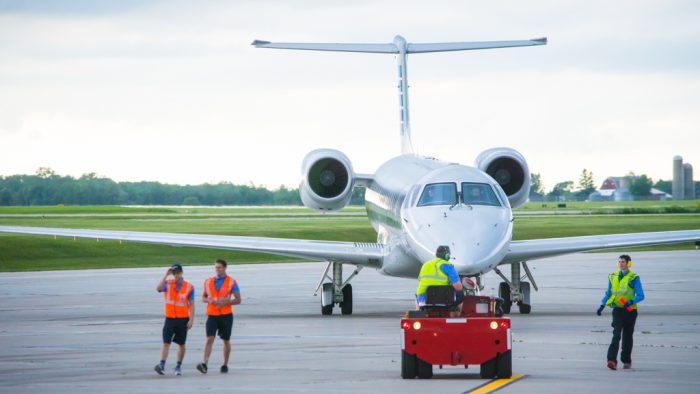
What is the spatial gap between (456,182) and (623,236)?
614 cm

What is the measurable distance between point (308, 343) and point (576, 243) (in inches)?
328

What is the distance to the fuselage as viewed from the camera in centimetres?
2052

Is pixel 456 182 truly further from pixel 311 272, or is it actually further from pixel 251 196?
pixel 251 196

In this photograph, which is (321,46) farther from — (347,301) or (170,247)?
(170,247)

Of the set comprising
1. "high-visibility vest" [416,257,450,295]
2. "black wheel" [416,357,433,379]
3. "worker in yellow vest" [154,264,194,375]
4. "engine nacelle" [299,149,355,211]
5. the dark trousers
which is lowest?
"black wheel" [416,357,433,379]

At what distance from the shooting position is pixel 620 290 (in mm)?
16375

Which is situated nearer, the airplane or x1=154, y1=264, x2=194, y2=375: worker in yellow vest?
x1=154, y1=264, x2=194, y2=375: worker in yellow vest

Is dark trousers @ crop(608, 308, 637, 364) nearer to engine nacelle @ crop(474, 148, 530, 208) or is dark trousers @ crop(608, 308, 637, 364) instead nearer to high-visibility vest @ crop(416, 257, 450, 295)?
high-visibility vest @ crop(416, 257, 450, 295)

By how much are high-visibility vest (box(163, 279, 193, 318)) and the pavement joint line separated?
169 inches

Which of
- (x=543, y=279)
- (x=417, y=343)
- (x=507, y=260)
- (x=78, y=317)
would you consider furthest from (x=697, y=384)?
(x=543, y=279)

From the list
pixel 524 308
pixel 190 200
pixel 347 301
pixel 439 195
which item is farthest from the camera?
pixel 190 200

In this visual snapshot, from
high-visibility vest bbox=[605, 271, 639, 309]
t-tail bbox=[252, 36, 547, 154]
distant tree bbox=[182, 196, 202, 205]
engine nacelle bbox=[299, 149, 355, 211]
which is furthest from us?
distant tree bbox=[182, 196, 202, 205]

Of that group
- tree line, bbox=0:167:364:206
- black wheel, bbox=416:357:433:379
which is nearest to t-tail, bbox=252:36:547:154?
black wheel, bbox=416:357:433:379

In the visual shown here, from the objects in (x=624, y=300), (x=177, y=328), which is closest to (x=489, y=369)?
(x=624, y=300)
